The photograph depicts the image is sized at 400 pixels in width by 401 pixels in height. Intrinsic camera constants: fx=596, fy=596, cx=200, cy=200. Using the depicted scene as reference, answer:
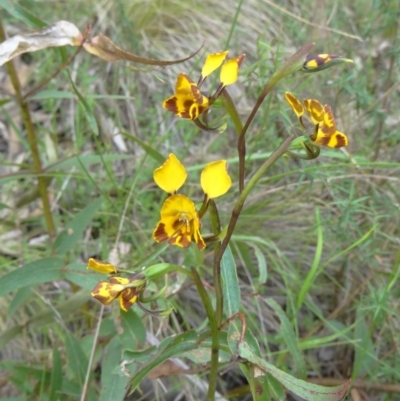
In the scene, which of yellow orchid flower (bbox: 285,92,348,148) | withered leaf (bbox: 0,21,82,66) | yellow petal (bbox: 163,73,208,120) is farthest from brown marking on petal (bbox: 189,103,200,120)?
withered leaf (bbox: 0,21,82,66)

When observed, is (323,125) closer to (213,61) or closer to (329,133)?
(329,133)

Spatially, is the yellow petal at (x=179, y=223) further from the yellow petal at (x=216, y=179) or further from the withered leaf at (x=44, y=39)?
the withered leaf at (x=44, y=39)

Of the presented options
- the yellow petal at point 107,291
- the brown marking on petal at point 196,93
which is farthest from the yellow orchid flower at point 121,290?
the brown marking on petal at point 196,93

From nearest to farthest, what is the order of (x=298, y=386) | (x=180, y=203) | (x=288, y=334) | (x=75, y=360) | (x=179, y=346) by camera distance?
(x=180, y=203)
(x=298, y=386)
(x=179, y=346)
(x=288, y=334)
(x=75, y=360)

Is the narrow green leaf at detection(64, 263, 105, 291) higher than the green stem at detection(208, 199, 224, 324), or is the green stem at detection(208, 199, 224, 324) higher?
the green stem at detection(208, 199, 224, 324)

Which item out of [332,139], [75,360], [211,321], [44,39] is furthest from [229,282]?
[44,39]

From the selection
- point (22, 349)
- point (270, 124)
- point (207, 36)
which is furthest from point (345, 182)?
point (207, 36)

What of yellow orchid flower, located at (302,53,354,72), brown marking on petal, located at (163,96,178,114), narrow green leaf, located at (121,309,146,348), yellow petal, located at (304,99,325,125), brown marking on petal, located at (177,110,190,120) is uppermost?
brown marking on petal, located at (163,96,178,114)

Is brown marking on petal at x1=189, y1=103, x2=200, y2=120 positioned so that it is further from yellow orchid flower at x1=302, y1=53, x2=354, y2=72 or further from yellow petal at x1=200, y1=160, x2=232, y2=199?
yellow orchid flower at x1=302, y1=53, x2=354, y2=72

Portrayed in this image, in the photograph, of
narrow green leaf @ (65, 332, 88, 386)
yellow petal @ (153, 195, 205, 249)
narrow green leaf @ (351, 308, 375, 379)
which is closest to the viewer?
yellow petal @ (153, 195, 205, 249)
